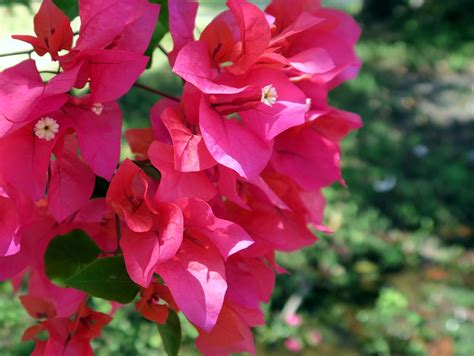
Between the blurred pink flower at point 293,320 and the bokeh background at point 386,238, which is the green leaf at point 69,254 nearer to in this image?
the bokeh background at point 386,238

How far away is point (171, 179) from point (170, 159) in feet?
0.05

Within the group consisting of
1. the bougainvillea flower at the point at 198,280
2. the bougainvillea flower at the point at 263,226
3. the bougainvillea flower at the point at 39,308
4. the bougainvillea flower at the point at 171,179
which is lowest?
the bougainvillea flower at the point at 39,308

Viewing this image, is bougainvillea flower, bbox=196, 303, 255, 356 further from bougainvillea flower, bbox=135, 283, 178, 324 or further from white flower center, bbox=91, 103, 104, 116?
white flower center, bbox=91, 103, 104, 116

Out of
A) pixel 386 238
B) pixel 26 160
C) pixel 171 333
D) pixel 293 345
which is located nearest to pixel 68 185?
pixel 26 160

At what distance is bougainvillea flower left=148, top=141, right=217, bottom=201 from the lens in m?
0.49

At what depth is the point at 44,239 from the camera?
0.59 metres

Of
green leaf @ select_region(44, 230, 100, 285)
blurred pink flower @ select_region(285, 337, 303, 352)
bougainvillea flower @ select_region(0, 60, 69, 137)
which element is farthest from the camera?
blurred pink flower @ select_region(285, 337, 303, 352)

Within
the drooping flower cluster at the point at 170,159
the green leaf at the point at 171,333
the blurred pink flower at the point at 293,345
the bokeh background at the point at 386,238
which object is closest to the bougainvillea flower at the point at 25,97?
the drooping flower cluster at the point at 170,159

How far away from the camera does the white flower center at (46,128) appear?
18.5 inches

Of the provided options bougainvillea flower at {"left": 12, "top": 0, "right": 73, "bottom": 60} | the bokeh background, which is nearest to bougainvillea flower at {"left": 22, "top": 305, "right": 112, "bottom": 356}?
bougainvillea flower at {"left": 12, "top": 0, "right": 73, "bottom": 60}

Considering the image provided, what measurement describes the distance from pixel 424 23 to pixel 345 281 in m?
2.79

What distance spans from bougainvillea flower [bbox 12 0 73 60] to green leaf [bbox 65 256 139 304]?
154 millimetres

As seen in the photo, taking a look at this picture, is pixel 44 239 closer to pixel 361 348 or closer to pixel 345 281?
pixel 361 348

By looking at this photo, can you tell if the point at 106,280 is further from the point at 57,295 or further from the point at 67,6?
the point at 67,6
